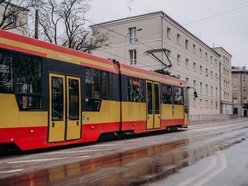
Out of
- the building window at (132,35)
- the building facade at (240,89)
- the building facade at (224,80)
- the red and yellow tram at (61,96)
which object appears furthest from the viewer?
the building facade at (240,89)

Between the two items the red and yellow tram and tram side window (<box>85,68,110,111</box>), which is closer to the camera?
the red and yellow tram

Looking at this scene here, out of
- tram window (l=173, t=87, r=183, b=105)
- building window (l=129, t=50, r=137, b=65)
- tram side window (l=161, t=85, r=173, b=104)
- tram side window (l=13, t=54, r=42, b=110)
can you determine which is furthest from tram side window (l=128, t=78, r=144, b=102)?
building window (l=129, t=50, r=137, b=65)

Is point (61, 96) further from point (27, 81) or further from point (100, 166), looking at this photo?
point (100, 166)

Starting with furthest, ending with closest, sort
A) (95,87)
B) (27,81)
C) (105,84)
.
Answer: (105,84) → (95,87) → (27,81)

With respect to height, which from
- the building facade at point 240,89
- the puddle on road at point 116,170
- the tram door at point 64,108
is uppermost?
the building facade at point 240,89

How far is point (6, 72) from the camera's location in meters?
9.73

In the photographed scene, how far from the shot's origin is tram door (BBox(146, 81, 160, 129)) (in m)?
17.9

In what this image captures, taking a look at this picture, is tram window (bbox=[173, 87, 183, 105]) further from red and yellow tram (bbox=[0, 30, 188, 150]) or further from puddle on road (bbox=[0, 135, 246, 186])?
puddle on road (bbox=[0, 135, 246, 186])

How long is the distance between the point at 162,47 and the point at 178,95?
57.5 feet

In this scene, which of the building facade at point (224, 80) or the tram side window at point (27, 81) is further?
the building facade at point (224, 80)

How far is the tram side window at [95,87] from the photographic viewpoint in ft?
42.8

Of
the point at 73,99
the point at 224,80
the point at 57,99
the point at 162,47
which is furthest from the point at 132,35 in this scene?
the point at 224,80

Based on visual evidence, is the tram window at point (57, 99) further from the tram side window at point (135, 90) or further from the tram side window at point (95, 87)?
the tram side window at point (135, 90)

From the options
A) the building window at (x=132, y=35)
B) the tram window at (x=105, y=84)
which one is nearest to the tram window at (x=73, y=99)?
the tram window at (x=105, y=84)
